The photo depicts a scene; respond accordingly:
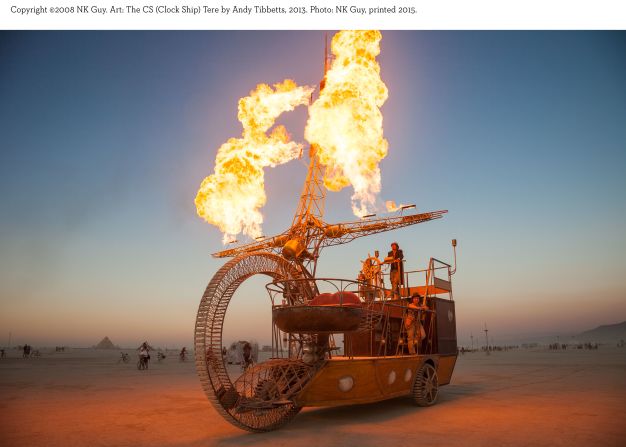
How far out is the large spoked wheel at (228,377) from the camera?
8.84 meters

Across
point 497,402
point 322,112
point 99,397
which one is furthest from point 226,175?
point 497,402

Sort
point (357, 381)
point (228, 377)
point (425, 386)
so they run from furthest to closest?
point (425, 386) → point (357, 381) → point (228, 377)

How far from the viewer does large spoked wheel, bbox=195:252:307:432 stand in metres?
8.84

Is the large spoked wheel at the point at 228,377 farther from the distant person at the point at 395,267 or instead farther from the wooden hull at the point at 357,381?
the distant person at the point at 395,267

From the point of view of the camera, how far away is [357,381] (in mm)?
9953

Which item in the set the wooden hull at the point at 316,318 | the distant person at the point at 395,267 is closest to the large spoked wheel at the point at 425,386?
the distant person at the point at 395,267

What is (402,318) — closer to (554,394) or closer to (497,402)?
(497,402)

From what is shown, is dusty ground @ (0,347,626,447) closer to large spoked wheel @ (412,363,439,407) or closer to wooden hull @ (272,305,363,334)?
large spoked wheel @ (412,363,439,407)

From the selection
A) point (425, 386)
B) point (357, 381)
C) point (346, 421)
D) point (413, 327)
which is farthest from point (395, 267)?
point (346, 421)

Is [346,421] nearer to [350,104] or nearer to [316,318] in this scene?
[316,318]

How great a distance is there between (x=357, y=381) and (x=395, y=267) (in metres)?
6.40

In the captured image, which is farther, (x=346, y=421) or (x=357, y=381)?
(x=346, y=421)

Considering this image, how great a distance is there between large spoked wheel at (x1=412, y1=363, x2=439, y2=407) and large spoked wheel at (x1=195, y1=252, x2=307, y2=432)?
4165mm

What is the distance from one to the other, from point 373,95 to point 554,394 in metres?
12.8
